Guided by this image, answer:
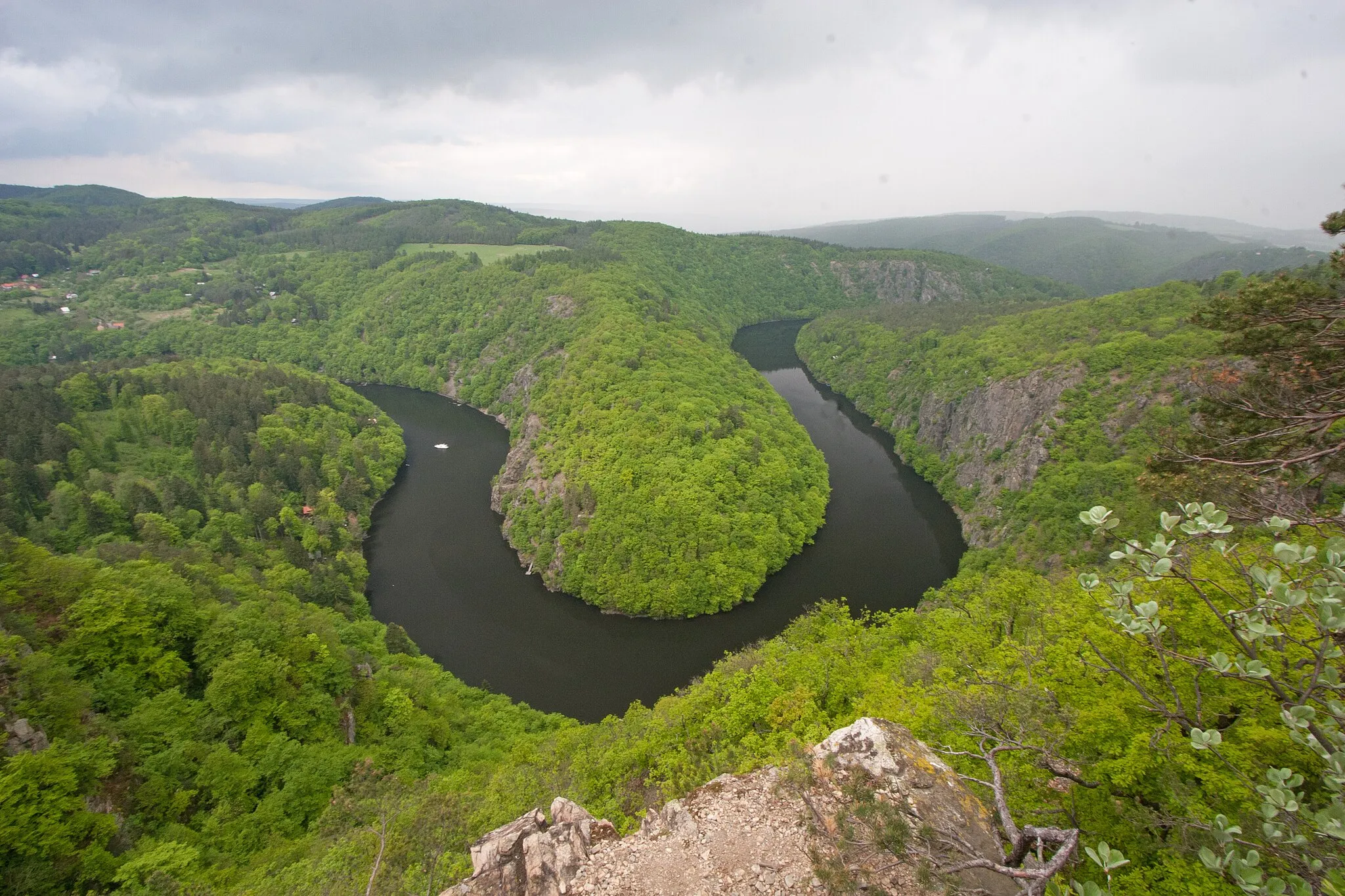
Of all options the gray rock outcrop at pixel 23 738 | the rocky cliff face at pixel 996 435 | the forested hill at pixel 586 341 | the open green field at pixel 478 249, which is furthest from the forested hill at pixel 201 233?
the gray rock outcrop at pixel 23 738

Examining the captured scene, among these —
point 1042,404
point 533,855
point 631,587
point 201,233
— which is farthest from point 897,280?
point 201,233

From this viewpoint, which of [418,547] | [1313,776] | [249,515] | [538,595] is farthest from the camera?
[418,547]

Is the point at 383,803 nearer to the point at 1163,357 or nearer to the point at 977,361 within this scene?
the point at 1163,357

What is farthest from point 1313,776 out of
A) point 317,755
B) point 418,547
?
point 418,547

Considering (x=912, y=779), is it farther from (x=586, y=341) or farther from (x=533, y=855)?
(x=586, y=341)

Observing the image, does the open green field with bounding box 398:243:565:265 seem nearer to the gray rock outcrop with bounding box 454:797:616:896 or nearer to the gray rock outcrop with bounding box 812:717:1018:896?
the gray rock outcrop with bounding box 454:797:616:896

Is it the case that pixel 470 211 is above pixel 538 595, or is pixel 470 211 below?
above

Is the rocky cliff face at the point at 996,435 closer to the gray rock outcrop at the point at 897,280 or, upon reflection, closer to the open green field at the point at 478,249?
the open green field at the point at 478,249
